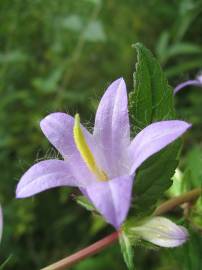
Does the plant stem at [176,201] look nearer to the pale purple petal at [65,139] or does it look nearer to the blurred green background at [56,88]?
the pale purple petal at [65,139]

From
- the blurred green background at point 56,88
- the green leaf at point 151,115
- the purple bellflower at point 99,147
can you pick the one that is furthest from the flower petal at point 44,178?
the blurred green background at point 56,88

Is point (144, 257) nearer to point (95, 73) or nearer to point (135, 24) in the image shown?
point (95, 73)

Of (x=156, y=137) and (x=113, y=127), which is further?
(x=113, y=127)

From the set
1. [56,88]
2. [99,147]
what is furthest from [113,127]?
[56,88]

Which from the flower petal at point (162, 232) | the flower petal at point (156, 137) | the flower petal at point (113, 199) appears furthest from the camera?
the flower petal at point (162, 232)

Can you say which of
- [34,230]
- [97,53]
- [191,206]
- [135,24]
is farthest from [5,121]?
[191,206]

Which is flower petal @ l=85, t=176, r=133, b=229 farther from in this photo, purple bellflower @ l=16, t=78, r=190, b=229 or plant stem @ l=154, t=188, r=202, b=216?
plant stem @ l=154, t=188, r=202, b=216

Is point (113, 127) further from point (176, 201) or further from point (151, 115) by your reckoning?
point (176, 201)
